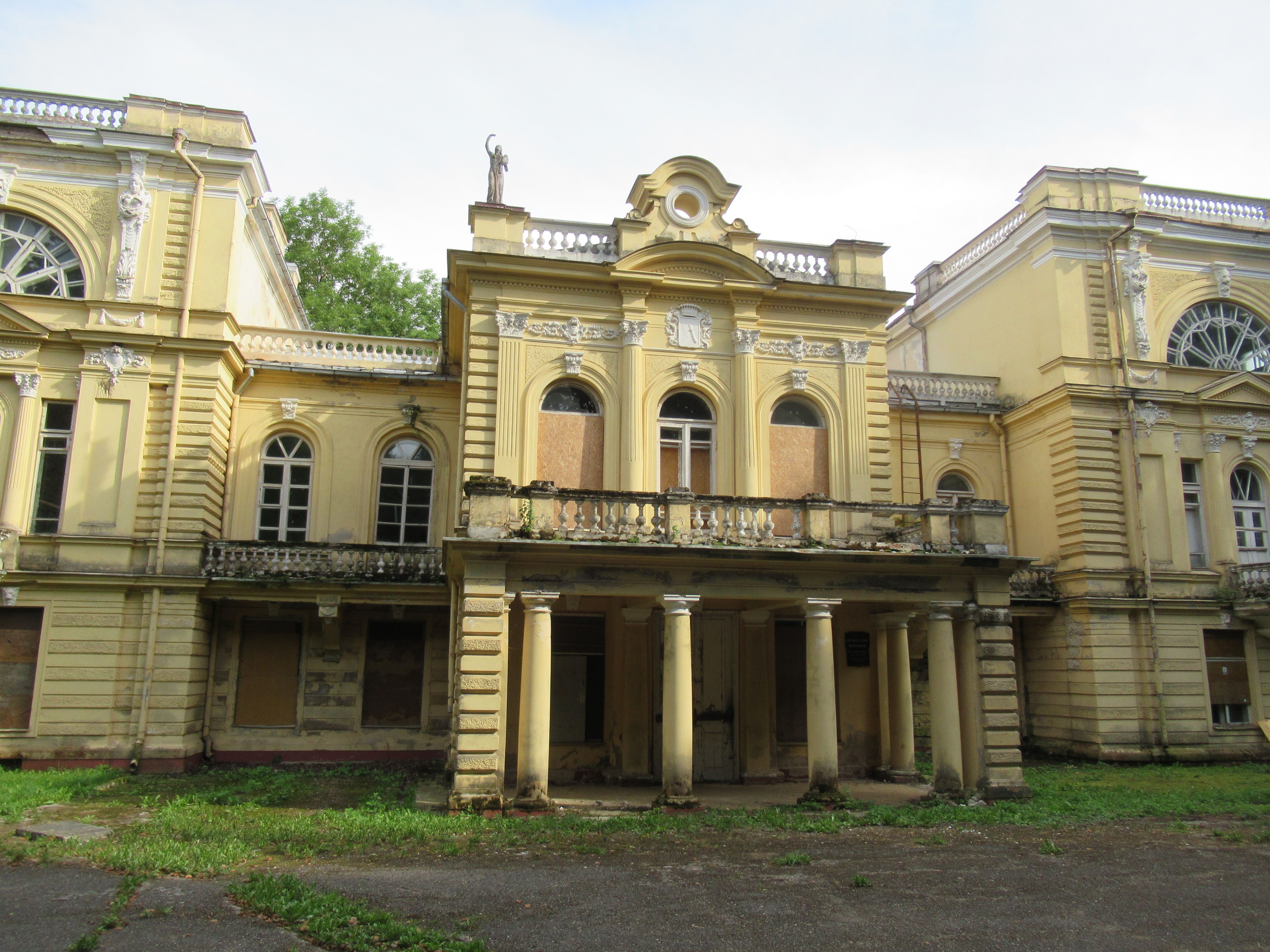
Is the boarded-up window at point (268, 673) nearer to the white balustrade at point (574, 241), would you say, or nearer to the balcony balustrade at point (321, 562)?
the balcony balustrade at point (321, 562)

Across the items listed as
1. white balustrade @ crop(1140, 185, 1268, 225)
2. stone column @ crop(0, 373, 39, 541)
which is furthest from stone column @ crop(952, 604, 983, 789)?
stone column @ crop(0, 373, 39, 541)

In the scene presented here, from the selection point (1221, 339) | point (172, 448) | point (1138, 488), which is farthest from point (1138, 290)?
point (172, 448)

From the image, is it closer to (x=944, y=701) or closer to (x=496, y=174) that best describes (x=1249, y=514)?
(x=944, y=701)

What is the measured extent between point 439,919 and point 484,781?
4201 millimetres

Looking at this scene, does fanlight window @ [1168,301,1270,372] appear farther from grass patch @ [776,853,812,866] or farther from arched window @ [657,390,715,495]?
grass patch @ [776,853,812,866]

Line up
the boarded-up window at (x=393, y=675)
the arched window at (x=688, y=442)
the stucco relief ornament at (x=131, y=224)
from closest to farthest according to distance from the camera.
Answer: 1. the arched window at (x=688, y=442)
2. the stucco relief ornament at (x=131, y=224)
3. the boarded-up window at (x=393, y=675)

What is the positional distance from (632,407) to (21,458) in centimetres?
1104

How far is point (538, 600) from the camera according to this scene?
481 inches

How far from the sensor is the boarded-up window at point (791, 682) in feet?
53.1

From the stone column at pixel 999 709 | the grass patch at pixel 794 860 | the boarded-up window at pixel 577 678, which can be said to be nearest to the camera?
the grass patch at pixel 794 860

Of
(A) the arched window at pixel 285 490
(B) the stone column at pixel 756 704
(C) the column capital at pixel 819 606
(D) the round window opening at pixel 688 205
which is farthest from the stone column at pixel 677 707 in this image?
(A) the arched window at pixel 285 490

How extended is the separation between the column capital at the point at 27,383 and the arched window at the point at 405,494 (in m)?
6.33

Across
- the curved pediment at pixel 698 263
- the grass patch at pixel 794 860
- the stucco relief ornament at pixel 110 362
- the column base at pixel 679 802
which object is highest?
the curved pediment at pixel 698 263

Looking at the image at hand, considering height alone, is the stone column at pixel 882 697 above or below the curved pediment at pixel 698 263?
below
